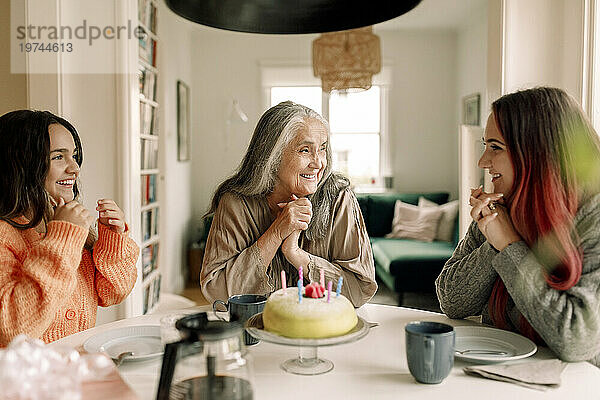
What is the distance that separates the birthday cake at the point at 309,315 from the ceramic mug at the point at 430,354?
133 millimetres

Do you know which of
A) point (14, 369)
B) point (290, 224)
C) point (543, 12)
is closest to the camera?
point (14, 369)

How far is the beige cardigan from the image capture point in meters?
1.75

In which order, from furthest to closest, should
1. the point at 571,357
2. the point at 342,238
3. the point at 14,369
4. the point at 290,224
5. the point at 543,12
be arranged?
the point at 543,12
the point at 342,238
the point at 290,224
the point at 571,357
the point at 14,369

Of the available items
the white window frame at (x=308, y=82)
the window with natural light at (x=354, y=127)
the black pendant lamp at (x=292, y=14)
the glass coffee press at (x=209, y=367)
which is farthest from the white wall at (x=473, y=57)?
the glass coffee press at (x=209, y=367)

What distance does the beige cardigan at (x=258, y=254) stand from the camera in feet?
5.74

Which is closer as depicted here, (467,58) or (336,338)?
(336,338)

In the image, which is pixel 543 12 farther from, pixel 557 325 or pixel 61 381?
pixel 61 381

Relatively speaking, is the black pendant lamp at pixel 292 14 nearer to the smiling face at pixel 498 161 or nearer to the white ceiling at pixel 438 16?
the smiling face at pixel 498 161

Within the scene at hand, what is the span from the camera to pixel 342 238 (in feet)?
6.05

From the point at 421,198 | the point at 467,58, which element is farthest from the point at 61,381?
the point at 467,58

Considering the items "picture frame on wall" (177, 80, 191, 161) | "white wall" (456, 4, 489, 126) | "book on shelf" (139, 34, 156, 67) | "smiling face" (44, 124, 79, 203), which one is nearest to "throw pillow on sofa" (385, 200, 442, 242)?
"white wall" (456, 4, 489, 126)

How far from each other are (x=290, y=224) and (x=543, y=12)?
56.0 inches

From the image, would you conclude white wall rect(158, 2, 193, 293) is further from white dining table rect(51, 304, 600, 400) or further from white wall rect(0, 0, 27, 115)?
white dining table rect(51, 304, 600, 400)

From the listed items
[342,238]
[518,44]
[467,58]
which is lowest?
[342,238]
